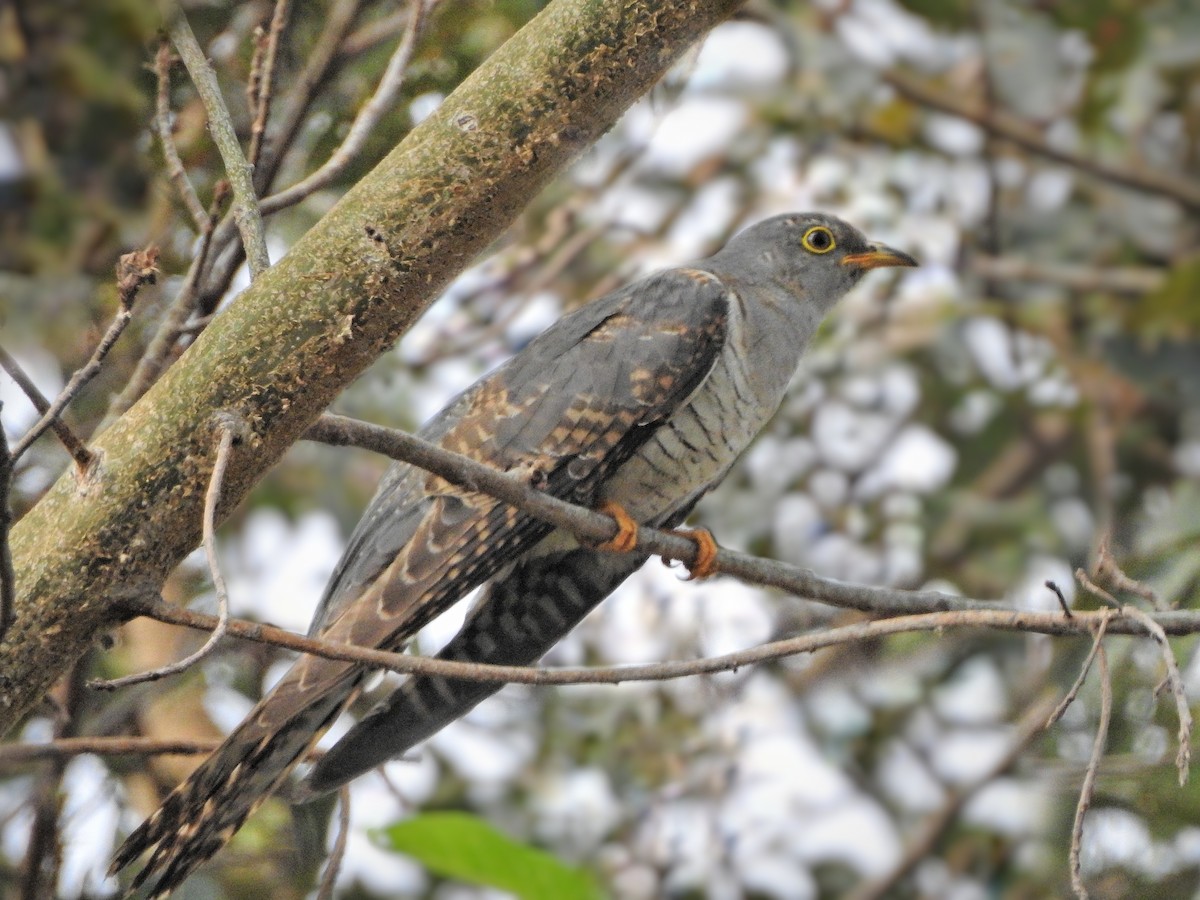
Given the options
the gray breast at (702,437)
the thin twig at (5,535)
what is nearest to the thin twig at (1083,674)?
the gray breast at (702,437)

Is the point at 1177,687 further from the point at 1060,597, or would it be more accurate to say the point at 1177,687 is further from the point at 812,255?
the point at 812,255

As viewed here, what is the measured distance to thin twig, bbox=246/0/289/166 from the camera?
236cm

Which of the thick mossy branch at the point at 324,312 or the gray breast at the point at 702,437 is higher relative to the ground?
the thick mossy branch at the point at 324,312

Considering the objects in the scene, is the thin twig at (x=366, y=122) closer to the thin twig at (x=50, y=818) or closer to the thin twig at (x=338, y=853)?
the thin twig at (x=50, y=818)

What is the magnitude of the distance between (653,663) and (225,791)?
92 cm

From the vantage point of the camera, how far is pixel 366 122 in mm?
2443

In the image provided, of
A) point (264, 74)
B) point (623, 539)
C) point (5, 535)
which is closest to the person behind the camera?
point (5, 535)

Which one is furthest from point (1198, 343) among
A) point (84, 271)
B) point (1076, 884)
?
point (84, 271)

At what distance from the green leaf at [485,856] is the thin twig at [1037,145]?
354 cm

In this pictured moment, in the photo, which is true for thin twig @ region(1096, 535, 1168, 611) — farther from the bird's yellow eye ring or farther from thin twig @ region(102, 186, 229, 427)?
the bird's yellow eye ring

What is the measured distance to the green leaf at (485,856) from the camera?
8.91 ft

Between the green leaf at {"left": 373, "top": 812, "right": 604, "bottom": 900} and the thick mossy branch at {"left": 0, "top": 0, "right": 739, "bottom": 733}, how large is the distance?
1041 millimetres

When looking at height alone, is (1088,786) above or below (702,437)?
below


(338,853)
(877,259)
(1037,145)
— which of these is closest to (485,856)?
(338,853)
